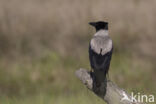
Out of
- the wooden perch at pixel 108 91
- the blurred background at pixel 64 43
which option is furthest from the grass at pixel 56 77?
the wooden perch at pixel 108 91

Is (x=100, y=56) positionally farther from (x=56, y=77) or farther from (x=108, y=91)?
(x=56, y=77)

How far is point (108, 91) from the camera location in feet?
20.9

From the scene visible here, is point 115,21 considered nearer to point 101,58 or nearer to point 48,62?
point 48,62

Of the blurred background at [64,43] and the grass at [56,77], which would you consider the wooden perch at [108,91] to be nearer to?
the grass at [56,77]

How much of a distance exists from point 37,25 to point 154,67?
2.69m

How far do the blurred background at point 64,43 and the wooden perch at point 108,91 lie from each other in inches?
153

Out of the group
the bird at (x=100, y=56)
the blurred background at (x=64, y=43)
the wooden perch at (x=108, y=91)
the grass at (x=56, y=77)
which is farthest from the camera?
the blurred background at (x=64, y=43)

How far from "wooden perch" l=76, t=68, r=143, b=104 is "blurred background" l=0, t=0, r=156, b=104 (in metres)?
3.88

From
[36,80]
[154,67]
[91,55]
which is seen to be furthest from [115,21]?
[91,55]

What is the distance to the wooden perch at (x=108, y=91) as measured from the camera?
6.23m

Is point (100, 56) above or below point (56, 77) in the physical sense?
above

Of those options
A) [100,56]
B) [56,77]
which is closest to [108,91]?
[100,56]

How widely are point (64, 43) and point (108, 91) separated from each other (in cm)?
597

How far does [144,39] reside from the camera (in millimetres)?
12312
